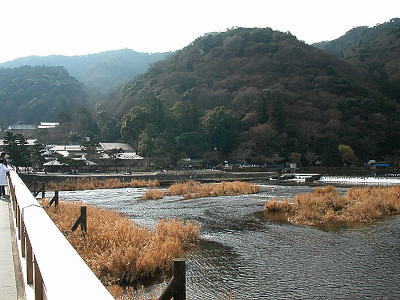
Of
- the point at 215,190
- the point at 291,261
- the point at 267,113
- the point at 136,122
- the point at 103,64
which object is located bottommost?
the point at 215,190

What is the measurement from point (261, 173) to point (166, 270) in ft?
120

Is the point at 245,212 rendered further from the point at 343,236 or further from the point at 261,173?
the point at 261,173

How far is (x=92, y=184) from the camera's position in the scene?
33938 mm

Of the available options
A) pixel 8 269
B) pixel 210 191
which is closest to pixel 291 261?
pixel 8 269

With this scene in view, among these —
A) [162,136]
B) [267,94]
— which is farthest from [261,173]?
[267,94]

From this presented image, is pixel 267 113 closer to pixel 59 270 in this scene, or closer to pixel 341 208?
pixel 341 208

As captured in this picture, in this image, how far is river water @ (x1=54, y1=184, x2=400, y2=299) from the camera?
792 cm

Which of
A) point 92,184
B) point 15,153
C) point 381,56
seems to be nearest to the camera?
point 92,184

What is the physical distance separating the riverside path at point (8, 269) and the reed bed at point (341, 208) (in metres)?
11.8

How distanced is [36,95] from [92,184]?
73.4 m

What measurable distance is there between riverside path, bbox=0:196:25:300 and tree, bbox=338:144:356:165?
2000 inches

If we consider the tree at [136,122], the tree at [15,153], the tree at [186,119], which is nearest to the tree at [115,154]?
the tree at [136,122]

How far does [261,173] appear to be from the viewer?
44438mm

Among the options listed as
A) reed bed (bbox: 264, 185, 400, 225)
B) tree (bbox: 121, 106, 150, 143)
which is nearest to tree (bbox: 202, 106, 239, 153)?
tree (bbox: 121, 106, 150, 143)
